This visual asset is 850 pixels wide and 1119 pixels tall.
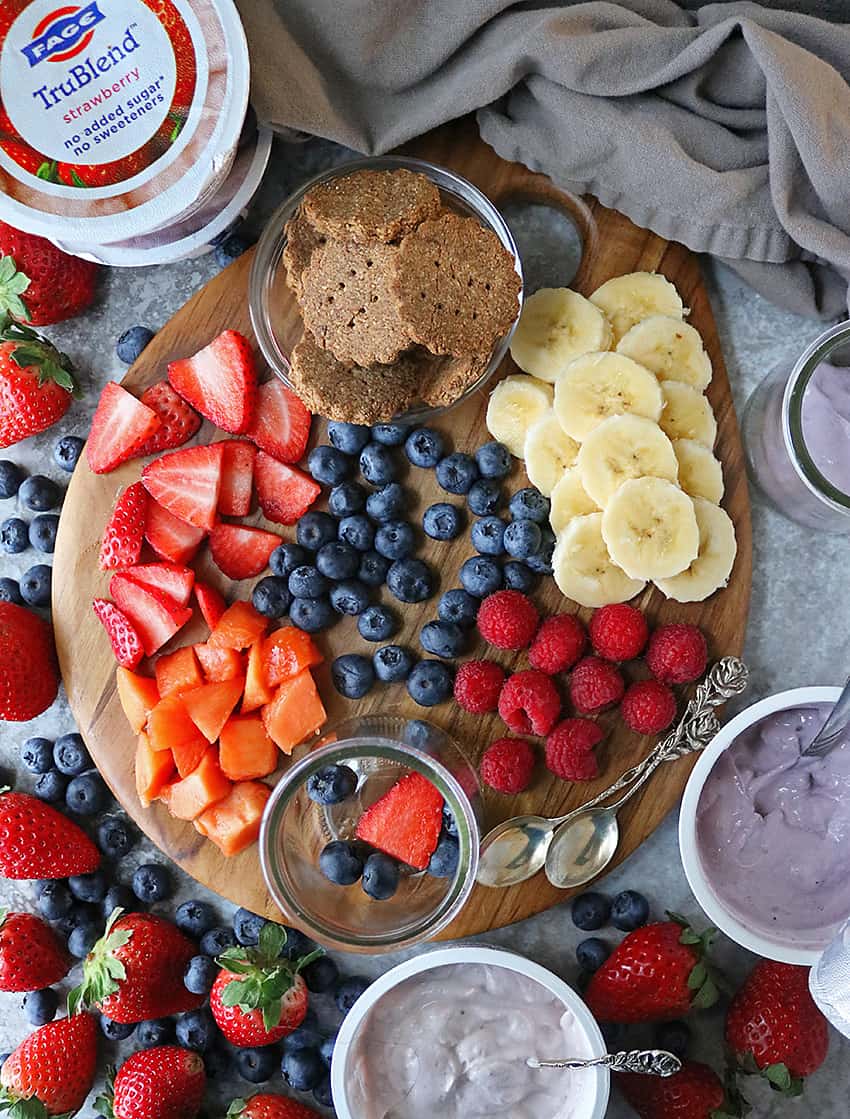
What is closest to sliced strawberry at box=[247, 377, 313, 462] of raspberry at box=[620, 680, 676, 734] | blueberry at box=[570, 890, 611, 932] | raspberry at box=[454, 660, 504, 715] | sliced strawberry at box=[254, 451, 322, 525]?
sliced strawberry at box=[254, 451, 322, 525]

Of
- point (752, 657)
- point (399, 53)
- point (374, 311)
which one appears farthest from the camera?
point (752, 657)

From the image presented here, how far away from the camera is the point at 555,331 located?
1.78 m

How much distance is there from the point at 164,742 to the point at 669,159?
1.21 m

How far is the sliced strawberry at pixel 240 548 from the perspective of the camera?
71.2 inches

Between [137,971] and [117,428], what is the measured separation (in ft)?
2.99

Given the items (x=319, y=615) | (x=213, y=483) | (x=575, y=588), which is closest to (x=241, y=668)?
(x=319, y=615)

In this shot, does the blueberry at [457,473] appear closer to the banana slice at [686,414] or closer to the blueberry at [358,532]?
the blueberry at [358,532]

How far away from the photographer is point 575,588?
1.75 meters

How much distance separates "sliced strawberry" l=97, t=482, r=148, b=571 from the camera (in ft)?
5.90

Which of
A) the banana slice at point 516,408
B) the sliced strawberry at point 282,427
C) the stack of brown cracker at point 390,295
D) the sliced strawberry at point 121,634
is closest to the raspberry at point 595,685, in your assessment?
the banana slice at point 516,408

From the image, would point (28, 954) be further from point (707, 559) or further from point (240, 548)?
point (707, 559)

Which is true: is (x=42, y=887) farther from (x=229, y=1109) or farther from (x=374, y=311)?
(x=374, y=311)

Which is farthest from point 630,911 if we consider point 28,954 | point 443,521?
point 28,954

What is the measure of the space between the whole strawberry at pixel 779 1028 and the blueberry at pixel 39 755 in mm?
1245
